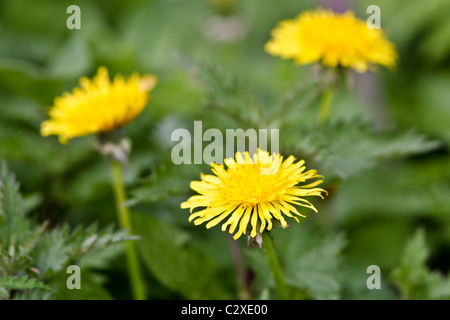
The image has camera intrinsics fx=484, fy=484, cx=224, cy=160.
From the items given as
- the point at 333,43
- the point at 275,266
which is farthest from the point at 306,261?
the point at 333,43

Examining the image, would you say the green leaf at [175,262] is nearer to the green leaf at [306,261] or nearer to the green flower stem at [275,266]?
the green leaf at [306,261]

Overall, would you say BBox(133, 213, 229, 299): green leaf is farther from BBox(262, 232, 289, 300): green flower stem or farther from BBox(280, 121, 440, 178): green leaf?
BBox(280, 121, 440, 178): green leaf

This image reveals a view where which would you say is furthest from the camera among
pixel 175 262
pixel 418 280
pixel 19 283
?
pixel 175 262

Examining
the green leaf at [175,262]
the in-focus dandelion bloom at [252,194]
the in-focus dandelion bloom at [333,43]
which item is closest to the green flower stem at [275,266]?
the in-focus dandelion bloom at [252,194]

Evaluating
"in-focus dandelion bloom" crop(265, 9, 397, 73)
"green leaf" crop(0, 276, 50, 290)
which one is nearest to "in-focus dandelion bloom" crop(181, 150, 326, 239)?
"green leaf" crop(0, 276, 50, 290)

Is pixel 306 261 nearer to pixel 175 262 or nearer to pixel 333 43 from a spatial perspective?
pixel 175 262
